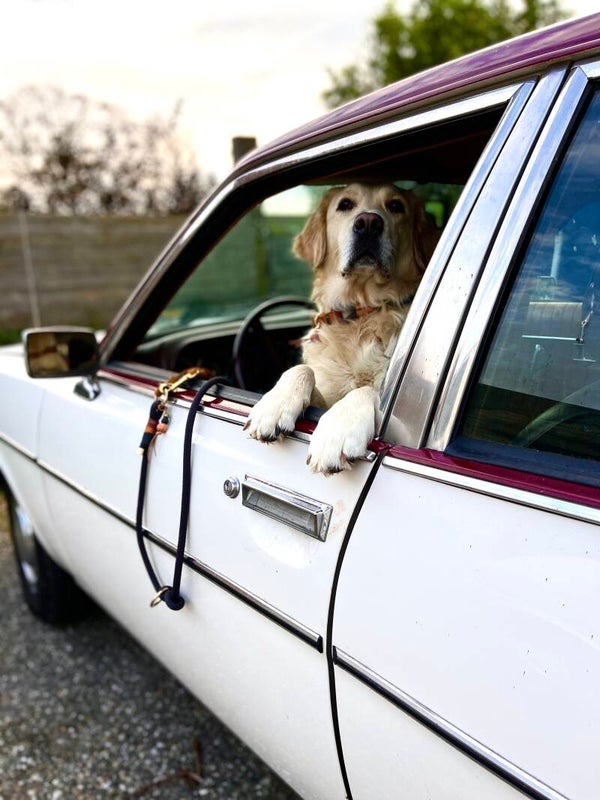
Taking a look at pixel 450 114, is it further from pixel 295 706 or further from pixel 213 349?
pixel 213 349

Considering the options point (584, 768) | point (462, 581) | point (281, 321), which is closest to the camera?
point (584, 768)

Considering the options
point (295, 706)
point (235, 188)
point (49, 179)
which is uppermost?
point (49, 179)

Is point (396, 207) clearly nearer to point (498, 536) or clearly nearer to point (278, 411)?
point (278, 411)

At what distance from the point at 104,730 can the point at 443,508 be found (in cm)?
204

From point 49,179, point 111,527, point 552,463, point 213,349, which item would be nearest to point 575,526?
point 552,463

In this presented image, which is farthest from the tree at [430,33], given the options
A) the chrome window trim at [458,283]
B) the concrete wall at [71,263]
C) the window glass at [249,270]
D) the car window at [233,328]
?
the chrome window trim at [458,283]

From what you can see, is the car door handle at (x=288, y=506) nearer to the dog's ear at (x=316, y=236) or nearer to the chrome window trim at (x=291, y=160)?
the chrome window trim at (x=291, y=160)

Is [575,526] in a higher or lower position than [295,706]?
higher

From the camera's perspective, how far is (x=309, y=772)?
1.47m

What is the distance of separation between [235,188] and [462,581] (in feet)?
4.11

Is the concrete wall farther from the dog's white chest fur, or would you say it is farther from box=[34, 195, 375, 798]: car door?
the dog's white chest fur

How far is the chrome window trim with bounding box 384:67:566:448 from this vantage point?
3.70 ft

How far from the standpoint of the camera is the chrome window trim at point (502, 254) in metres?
1.09

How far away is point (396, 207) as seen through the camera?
2.21m
